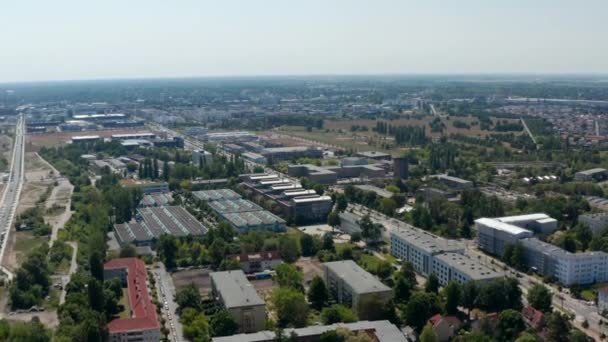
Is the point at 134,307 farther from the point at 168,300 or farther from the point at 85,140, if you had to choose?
the point at 85,140

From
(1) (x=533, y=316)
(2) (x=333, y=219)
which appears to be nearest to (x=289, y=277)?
(1) (x=533, y=316)

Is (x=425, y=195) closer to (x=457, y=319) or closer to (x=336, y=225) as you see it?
(x=336, y=225)

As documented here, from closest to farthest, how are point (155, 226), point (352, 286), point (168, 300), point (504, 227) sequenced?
point (352, 286) → point (168, 300) → point (504, 227) → point (155, 226)

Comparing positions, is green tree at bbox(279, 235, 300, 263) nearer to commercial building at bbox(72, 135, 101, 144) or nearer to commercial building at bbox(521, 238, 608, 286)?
commercial building at bbox(521, 238, 608, 286)

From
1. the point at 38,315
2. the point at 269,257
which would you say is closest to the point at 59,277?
the point at 38,315

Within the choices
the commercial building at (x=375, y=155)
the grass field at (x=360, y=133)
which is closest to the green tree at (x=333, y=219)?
the commercial building at (x=375, y=155)

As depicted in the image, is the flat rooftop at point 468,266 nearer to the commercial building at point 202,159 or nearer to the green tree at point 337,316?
the green tree at point 337,316
